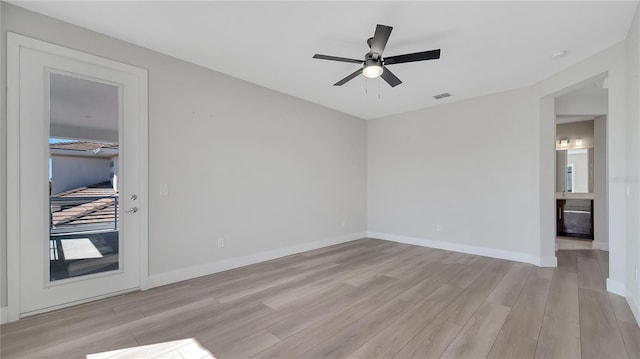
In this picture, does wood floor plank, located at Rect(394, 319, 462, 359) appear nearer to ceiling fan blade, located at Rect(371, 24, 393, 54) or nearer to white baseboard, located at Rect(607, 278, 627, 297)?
white baseboard, located at Rect(607, 278, 627, 297)

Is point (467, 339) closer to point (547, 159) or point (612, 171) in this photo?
point (612, 171)

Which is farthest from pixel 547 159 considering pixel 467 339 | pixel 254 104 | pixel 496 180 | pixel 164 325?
pixel 164 325

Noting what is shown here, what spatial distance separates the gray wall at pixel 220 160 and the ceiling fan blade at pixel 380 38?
221cm

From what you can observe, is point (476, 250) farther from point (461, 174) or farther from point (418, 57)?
point (418, 57)

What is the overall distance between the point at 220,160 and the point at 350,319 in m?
2.61

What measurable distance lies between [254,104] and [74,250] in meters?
2.77

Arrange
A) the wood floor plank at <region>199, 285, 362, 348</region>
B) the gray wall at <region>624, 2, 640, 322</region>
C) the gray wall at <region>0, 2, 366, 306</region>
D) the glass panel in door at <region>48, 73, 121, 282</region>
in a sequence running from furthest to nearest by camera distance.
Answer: the gray wall at <region>0, 2, 366, 306</region>, the glass panel in door at <region>48, 73, 121, 282</region>, the gray wall at <region>624, 2, 640, 322</region>, the wood floor plank at <region>199, 285, 362, 348</region>

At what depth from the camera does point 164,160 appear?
3.33 meters

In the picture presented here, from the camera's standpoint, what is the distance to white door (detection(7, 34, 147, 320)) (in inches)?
97.1

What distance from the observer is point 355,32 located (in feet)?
9.19

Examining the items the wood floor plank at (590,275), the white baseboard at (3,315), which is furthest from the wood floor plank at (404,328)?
the white baseboard at (3,315)

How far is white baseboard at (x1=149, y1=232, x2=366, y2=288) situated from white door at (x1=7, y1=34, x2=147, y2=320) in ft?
0.66

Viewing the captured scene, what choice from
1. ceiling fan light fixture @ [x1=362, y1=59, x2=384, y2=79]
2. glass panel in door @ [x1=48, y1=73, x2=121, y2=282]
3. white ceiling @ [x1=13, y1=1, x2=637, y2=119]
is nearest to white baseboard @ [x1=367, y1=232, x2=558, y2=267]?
white ceiling @ [x1=13, y1=1, x2=637, y2=119]

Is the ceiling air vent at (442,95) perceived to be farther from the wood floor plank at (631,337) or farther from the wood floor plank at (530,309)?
the wood floor plank at (631,337)
